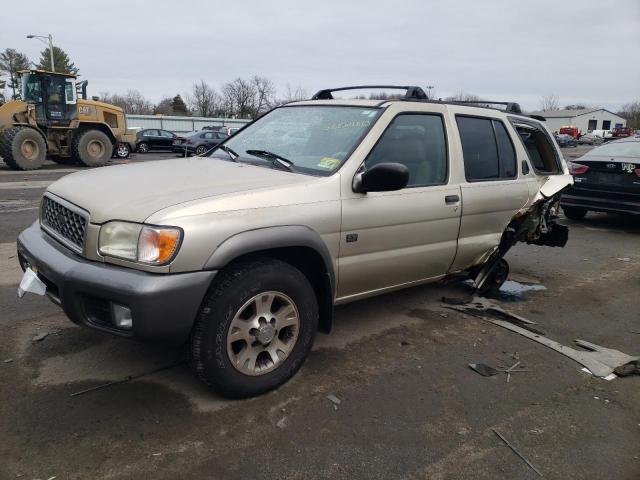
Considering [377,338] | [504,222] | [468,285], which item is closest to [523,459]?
[377,338]

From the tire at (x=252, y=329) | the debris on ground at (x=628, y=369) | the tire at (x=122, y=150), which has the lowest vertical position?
the debris on ground at (x=628, y=369)

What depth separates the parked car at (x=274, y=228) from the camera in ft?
8.70

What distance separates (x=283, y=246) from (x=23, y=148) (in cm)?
1552

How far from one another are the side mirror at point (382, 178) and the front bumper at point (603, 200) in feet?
18.9

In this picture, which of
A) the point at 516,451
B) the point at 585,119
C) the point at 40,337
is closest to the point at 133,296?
the point at 40,337

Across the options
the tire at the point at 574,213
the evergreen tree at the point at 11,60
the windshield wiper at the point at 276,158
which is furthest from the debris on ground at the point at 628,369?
the evergreen tree at the point at 11,60

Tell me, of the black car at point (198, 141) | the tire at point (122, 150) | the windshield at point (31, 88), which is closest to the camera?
the windshield at point (31, 88)

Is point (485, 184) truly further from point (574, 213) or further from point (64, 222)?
point (574, 213)

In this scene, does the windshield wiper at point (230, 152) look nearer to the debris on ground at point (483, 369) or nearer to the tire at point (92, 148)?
the debris on ground at point (483, 369)

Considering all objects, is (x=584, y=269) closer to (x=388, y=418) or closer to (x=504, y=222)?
(x=504, y=222)

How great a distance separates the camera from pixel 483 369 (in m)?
3.63

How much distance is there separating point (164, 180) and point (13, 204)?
25.3 feet

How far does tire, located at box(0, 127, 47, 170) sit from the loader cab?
80 centimetres

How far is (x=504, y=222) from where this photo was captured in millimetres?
4703
